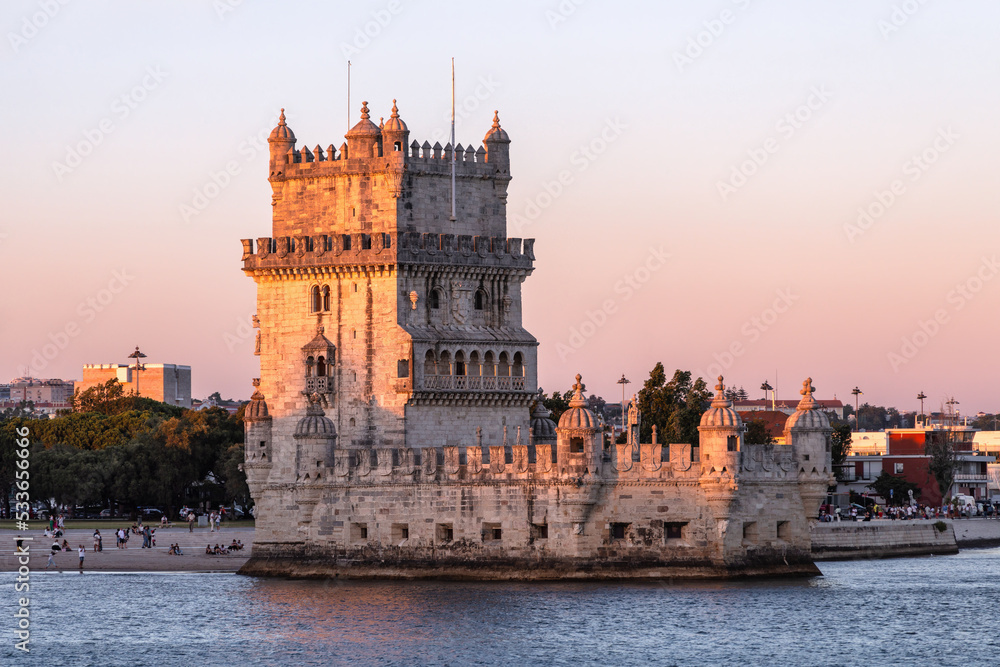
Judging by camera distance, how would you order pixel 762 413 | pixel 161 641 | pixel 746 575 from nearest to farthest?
pixel 161 641
pixel 746 575
pixel 762 413

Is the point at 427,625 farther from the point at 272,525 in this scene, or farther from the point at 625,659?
the point at 272,525

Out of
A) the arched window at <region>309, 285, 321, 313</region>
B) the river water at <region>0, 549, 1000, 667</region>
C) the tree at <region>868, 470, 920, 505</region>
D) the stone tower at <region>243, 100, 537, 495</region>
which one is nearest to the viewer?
the river water at <region>0, 549, 1000, 667</region>

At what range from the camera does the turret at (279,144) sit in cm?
8419

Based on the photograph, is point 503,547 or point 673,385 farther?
point 673,385

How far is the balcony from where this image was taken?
266 ft

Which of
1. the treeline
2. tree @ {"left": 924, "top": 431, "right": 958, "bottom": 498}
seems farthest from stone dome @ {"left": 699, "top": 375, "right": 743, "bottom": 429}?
tree @ {"left": 924, "top": 431, "right": 958, "bottom": 498}

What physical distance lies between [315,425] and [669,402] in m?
35.4

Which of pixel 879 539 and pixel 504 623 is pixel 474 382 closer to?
pixel 504 623

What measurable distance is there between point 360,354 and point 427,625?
17063 millimetres

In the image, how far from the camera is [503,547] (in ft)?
252

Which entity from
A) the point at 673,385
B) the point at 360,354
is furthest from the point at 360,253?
the point at 673,385

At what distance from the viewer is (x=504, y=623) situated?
222 feet

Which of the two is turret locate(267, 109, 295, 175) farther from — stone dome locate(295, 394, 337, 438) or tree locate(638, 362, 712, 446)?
tree locate(638, 362, 712, 446)

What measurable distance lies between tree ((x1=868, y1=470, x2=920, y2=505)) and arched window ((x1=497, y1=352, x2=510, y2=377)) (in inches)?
2551
